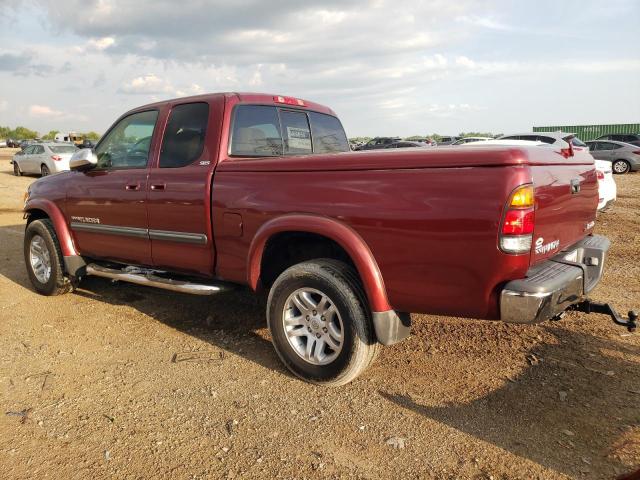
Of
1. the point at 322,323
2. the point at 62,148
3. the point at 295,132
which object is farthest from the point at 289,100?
the point at 62,148

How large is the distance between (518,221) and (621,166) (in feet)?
66.5

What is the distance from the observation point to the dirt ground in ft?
8.68

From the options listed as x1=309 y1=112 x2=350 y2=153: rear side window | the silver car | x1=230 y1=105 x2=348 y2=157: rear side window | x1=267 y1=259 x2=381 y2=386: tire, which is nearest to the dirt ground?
x1=267 y1=259 x2=381 y2=386: tire

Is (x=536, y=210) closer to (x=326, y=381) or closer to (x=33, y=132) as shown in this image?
(x=326, y=381)

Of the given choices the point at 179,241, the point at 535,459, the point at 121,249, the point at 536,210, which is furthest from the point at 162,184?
the point at 535,459

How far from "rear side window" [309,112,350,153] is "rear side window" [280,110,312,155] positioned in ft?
0.31

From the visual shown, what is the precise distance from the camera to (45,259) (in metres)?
5.55

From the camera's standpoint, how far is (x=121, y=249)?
4.74m

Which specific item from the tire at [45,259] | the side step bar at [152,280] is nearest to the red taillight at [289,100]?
the side step bar at [152,280]

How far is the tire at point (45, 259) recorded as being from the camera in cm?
536

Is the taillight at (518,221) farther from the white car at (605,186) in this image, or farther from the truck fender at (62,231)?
the white car at (605,186)

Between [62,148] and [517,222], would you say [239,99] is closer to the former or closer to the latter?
[517,222]

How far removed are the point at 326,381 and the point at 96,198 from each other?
293 centimetres

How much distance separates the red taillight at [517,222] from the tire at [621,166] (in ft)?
65.9
